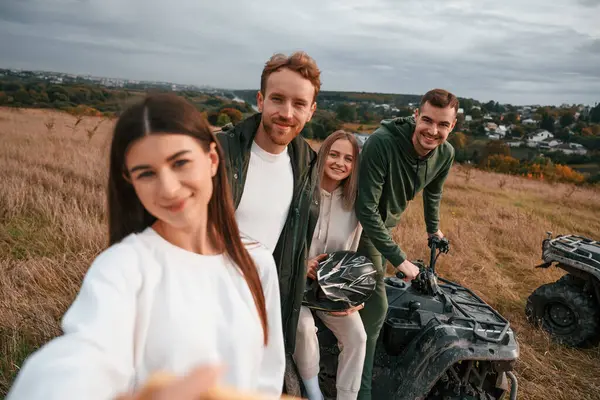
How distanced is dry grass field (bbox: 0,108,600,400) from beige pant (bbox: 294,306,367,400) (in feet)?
4.51

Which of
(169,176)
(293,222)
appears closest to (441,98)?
(293,222)

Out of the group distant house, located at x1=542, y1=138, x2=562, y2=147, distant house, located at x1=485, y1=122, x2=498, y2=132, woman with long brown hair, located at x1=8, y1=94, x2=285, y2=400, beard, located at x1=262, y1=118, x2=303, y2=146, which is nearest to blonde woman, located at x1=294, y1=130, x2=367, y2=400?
beard, located at x1=262, y1=118, x2=303, y2=146

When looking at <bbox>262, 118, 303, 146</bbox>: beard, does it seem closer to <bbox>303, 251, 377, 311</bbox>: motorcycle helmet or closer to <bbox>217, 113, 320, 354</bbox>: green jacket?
<bbox>217, 113, 320, 354</bbox>: green jacket

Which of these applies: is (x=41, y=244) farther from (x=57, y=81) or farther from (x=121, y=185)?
(x=57, y=81)

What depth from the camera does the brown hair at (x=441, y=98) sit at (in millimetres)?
2625

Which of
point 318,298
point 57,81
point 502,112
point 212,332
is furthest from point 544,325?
point 502,112

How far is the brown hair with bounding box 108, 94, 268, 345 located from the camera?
1.02 metres

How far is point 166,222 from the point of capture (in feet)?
3.47

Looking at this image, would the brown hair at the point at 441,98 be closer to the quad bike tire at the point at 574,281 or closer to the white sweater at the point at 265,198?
the white sweater at the point at 265,198

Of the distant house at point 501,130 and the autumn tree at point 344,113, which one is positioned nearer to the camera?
the autumn tree at point 344,113

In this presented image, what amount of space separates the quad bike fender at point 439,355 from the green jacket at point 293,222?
2.34 feet

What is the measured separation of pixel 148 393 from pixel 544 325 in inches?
177

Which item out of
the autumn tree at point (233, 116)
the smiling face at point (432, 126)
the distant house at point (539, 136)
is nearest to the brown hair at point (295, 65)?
the autumn tree at point (233, 116)

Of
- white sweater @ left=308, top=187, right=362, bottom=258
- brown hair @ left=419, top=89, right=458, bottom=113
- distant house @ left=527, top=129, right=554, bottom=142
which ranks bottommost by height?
white sweater @ left=308, top=187, right=362, bottom=258
